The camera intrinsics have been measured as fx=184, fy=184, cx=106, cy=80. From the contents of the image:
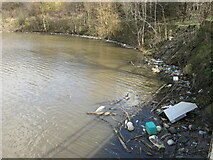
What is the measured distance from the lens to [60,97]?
7355 mm

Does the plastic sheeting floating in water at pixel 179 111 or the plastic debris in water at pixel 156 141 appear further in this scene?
the plastic sheeting floating in water at pixel 179 111

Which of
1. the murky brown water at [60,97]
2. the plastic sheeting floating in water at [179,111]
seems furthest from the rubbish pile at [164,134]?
the murky brown water at [60,97]

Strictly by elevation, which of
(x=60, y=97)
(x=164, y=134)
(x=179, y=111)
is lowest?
(x=164, y=134)

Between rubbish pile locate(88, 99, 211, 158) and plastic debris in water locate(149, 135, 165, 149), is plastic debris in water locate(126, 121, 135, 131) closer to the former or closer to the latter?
rubbish pile locate(88, 99, 211, 158)

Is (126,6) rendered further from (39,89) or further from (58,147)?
(58,147)

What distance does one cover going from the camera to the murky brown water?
4855mm

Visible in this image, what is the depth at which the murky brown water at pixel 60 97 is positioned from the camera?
486cm

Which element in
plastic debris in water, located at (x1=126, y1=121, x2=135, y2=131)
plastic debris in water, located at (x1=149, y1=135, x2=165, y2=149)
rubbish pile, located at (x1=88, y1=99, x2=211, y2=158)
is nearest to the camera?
rubbish pile, located at (x1=88, y1=99, x2=211, y2=158)

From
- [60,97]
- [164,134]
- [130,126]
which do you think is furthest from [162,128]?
[60,97]

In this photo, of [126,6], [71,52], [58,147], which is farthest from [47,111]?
[126,6]

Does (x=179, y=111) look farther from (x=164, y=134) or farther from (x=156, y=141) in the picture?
(x=156, y=141)

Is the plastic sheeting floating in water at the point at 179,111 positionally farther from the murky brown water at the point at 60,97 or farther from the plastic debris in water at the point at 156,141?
the murky brown water at the point at 60,97

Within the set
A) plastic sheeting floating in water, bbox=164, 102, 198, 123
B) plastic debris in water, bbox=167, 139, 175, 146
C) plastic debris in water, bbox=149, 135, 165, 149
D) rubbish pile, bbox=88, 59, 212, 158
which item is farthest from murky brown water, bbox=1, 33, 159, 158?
plastic sheeting floating in water, bbox=164, 102, 198, 123

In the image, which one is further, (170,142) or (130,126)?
(130,126)
